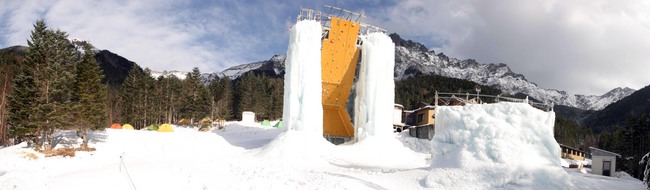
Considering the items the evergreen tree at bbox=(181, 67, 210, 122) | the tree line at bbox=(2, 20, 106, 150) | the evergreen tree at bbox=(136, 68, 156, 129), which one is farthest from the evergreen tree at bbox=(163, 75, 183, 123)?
the tree line at bbox=(2, 20, 106, 150)

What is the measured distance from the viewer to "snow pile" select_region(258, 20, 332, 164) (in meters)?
26.7

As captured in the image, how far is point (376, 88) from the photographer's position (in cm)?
3016

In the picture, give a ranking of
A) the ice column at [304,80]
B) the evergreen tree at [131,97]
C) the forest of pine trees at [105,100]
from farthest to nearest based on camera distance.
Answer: the evergreen tree at [131,97]
the forest of pine trees at [105,100]
the ice column at [304,80]

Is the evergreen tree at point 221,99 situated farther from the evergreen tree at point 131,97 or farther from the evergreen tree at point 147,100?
the evergreen tree at point 131,97

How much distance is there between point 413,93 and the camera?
116500 mm

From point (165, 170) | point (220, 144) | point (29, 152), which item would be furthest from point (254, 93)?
point (165, 170)

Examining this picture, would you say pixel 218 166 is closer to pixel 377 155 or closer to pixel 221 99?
pixel 377 155

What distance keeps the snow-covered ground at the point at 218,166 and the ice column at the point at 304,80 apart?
1975 millimetres

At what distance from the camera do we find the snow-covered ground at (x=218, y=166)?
1423 centimetres

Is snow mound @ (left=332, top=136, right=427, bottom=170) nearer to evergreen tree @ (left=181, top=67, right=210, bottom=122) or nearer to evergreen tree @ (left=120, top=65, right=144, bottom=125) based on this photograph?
evergreen tree @ (left=181, top=67, right=210, bottom=122)

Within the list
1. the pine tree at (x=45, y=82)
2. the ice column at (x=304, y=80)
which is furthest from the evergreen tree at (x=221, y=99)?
the ice column at (x=304, y=80)

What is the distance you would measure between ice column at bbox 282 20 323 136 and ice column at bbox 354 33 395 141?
12.6 ft

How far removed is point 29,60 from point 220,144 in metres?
13.0

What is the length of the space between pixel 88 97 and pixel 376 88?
1969 cm
